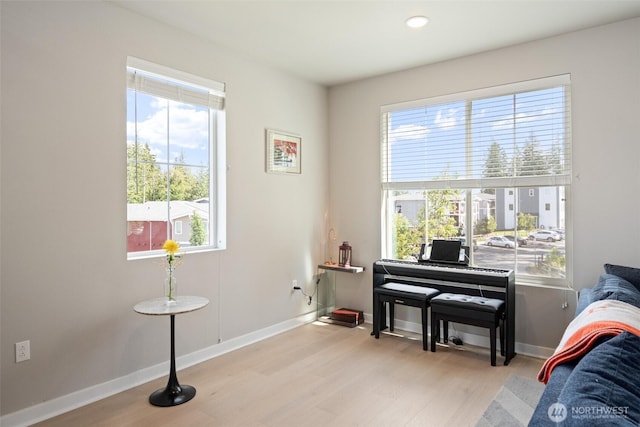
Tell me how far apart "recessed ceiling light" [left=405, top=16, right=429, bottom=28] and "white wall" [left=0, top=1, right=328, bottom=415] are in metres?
1.58

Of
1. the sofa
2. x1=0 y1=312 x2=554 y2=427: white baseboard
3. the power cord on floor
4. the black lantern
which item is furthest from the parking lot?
the power cord on floor

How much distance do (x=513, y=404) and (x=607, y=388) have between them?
5.59ft

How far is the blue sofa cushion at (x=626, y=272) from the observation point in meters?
2.70

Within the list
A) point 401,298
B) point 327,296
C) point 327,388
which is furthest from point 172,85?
point 327,296

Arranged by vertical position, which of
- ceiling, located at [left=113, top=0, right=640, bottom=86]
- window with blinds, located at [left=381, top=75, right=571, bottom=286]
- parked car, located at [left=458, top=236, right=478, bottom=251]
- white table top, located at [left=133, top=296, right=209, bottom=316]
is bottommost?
white table top, located at [left=133, top=296, right=209, bottom=316]

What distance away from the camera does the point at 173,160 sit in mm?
3283

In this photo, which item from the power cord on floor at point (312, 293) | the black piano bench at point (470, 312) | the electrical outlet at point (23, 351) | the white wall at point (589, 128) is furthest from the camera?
the power cord on floor at point (312, 293)

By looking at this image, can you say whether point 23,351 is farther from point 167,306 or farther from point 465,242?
point 465,242

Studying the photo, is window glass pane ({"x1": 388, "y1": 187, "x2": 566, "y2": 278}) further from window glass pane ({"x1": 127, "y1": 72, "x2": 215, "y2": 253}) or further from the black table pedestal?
the black table pedestal

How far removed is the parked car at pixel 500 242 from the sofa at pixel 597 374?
1693mm

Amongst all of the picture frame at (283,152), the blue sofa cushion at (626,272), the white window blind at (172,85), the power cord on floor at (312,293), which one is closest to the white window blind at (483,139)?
the blue sofa cushion at (626,272)

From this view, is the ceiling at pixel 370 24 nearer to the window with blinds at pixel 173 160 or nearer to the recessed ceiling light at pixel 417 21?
the recessed ceiling light at pixel 417 21

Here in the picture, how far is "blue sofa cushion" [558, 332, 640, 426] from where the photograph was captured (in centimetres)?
100

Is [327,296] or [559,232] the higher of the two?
[559,232]
